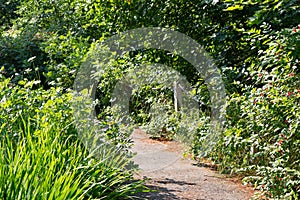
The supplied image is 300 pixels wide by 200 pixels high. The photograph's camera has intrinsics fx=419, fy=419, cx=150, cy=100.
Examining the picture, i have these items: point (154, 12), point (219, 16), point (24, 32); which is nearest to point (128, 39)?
point (154, 12)

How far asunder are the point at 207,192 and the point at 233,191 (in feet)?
0.84

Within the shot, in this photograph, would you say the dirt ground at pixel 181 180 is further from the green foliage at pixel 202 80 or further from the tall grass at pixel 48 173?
the tall grass at pixel 48 173

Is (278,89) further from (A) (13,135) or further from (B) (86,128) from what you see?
(A) (13,135)

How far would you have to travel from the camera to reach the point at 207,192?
3662mm

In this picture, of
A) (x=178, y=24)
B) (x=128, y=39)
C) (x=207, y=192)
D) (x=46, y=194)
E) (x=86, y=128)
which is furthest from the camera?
(x=128, y=39)

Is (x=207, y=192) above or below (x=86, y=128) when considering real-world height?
below

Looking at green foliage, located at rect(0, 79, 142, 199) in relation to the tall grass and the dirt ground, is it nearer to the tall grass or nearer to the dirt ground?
the tall grass

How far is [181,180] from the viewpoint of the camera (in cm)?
396

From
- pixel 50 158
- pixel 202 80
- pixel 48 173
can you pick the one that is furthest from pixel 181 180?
pixel 48 173

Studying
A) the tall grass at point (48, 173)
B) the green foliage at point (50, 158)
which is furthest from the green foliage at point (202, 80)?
the tall grass at point (48, 173)

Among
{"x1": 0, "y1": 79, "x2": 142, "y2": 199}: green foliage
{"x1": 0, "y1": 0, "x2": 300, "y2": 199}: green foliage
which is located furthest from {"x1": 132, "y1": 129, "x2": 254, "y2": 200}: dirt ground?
{"x1": 0, "y1": 79, "x2": 142, "y2": 199}: green foliage

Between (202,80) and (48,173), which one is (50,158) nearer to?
A: (48,173)

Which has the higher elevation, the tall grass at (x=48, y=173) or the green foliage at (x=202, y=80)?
the green foliage at (x=202, y=80)

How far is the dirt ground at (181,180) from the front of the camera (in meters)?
3.57
